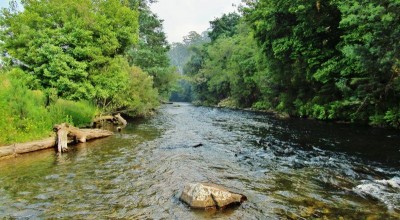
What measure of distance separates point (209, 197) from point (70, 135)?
1024 cm

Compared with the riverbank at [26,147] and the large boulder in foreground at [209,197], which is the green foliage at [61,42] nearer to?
the riverbank at [26,147]

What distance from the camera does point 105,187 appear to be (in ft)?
27.1

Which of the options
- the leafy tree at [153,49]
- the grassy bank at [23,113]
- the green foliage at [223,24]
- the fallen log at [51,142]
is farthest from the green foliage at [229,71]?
the grassy bank at [23,113]

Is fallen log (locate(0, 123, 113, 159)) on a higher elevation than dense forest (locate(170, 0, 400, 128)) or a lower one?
lower

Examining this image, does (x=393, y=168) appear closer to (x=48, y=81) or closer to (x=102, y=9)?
(x=48, y=81)

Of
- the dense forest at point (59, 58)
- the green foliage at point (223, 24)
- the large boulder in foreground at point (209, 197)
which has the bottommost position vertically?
the large boulder in foreground at point (209, 197)

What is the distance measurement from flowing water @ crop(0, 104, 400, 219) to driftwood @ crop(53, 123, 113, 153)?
50 cm

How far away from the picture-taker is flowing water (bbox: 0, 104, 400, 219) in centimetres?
661

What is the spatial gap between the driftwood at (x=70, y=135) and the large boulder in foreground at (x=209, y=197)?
26.6ft

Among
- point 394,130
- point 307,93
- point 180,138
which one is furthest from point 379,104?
point 180,138

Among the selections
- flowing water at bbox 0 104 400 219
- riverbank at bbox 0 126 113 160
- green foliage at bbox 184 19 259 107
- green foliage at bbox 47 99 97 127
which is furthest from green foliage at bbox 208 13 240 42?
riverbank at bbox 0 126 113 160

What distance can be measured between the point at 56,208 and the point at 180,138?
10231 mm

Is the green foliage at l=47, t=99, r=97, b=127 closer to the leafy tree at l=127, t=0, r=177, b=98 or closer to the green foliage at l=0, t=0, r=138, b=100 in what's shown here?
the green foliage at l=0, t=0, r=138, b=100

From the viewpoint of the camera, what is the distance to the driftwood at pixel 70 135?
13.0 meters
